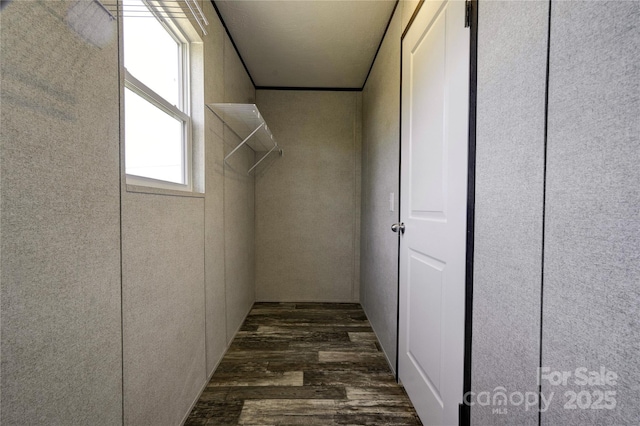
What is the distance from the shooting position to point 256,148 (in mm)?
2895

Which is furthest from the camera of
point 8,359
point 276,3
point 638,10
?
point 276,3

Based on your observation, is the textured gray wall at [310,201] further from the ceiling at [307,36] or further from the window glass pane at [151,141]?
the window glass pane at [151,141]

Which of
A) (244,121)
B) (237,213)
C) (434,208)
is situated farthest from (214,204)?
(434,208)

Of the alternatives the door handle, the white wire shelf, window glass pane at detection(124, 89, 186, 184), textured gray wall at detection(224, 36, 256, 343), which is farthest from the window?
the door handle

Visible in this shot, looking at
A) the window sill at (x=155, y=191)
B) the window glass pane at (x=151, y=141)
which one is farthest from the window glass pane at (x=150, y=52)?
the window sill at (x=155, y=191)

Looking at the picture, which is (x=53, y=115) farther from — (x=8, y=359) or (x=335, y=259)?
(x=335, y=259)

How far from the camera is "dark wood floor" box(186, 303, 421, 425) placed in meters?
1.45

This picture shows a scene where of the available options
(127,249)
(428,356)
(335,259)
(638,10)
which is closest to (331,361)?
(428,356)

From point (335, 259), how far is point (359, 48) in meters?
2.21

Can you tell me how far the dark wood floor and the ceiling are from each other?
8.37 ft

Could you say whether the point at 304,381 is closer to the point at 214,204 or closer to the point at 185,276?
the point at 185,276

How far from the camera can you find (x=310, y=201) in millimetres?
3152

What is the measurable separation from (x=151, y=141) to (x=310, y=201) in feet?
6.68

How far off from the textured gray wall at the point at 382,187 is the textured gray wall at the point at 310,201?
0.29m
